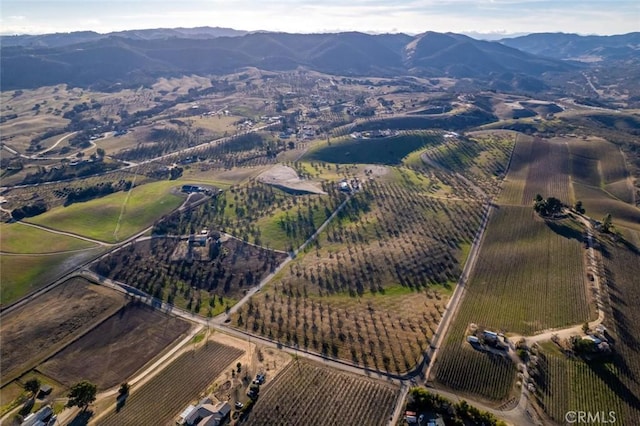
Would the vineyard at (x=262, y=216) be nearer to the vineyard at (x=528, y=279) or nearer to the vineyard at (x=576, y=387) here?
the vineyard at (x=528, y=279)

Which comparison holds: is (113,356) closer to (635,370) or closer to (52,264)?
(52,264)

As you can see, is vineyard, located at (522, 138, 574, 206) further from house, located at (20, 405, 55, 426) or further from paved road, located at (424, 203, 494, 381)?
house, located at (20, 405, 55, 426)

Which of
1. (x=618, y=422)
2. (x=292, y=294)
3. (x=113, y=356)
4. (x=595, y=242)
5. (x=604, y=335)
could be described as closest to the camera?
(x=618, y=422)

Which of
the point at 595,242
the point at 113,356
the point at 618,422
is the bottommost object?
the point at 113,356

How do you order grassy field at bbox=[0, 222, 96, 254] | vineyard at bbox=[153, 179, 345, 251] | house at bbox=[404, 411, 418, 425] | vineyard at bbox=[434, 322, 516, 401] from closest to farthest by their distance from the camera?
1. house at bbox=[404, 411, 418, 425]
2. vineyard at bbox=[434, 322, 516, 401]
3. grassy field at bbox=[0, 222, 96, 254]
4. vineyard at bbox=[153, 179, 345, 251]

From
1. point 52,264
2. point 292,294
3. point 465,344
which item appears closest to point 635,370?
point 465,344

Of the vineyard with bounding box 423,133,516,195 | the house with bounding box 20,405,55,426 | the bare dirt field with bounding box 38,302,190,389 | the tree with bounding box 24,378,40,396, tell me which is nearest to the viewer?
the house with bounding box 20,405,55,426

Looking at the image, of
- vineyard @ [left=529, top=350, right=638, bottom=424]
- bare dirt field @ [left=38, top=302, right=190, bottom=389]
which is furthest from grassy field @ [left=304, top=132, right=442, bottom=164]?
vineyard @ [left=529, top=350, right=638, bottom=424]
